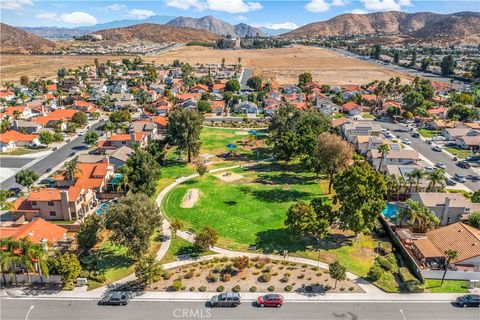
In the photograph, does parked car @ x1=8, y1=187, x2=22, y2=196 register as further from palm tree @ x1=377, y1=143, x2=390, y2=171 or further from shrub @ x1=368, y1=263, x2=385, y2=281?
palm tree @ x1=377, y1=143, x2=390, y2=171

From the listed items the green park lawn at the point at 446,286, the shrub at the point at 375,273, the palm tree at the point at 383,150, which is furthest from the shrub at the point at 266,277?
the palm tree at the point at 383,150

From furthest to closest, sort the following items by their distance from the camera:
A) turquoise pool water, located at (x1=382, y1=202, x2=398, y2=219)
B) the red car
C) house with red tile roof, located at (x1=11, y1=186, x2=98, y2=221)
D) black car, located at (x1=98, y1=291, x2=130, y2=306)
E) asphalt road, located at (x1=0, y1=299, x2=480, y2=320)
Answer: turquoise pool water, located at (x1=382, y1=202, x2=398, y2=219) < house with red tile roof, located at (x1=11, y1=186, x2=98, y2=221) < black car, located at (x1=98, y1=291, x2=130, y2=306) < the red car < asphalt road, located at (x1=0, y1=299, x2=480, y2=320)

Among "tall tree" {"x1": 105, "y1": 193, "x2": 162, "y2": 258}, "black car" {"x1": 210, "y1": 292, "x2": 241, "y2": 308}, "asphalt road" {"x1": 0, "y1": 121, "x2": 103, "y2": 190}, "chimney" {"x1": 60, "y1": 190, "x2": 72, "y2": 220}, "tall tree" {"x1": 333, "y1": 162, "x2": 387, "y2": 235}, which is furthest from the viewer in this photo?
"asphalt road" {"x1": 0, "y1": 121, "x2": 103, "y2": 190}

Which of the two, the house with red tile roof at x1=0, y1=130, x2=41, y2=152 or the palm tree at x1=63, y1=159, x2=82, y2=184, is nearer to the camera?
the palm tree at x1=63, y1=159, x2=82, y2=184

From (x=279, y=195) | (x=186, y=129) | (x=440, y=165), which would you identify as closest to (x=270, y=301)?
(x=279, y=195)

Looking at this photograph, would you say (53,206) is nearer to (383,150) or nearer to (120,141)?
(120,141)

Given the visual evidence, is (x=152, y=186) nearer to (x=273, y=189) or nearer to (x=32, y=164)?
(x=273, y=189)

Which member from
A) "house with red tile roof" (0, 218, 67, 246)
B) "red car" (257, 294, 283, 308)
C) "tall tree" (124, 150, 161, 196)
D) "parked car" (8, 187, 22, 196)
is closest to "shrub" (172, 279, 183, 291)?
"red car" (257, 294, 283, 308)
